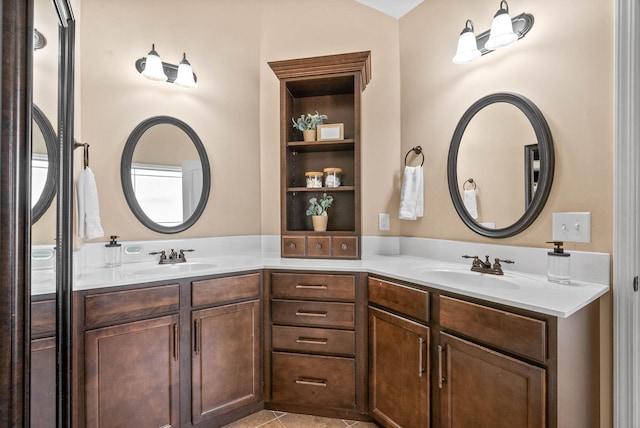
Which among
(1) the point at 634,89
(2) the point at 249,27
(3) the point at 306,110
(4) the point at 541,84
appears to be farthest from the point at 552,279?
(2) the point at 249,27

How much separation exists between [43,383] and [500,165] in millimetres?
2086

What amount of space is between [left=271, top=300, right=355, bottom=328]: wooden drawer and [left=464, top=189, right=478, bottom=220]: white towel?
0.88 m

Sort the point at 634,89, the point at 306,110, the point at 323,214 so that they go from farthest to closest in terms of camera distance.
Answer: the point at 306,110 < the point at 323,214 < the point at 634,89

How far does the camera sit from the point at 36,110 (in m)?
0.78

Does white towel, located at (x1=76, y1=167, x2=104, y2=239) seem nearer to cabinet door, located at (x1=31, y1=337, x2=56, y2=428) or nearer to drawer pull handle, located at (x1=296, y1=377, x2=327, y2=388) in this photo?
cabinet door, located at (x1=31, y1=337, x2=56, y2=428)

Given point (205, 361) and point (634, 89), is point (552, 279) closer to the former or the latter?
point (634, 89)

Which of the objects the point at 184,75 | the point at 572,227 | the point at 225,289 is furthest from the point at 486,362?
the point at 184,75

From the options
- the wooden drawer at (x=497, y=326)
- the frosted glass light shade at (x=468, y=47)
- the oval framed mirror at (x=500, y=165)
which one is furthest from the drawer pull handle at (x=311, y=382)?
the frosted glass light shade at (x=468, y=47)

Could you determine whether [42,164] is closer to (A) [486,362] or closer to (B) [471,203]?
(A) [486,362]

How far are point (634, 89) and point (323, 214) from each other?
1649 mm

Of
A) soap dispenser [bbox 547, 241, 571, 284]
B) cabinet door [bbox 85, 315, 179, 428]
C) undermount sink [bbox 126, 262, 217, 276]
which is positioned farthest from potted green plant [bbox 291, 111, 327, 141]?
soap dispenser [bbox 547, 241, 571, 284]

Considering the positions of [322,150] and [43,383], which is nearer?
[43,383]

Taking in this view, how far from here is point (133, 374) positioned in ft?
5.04

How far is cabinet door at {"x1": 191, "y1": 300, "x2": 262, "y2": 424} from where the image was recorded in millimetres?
1711
